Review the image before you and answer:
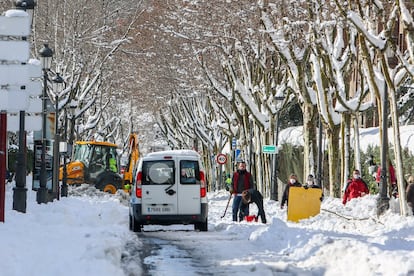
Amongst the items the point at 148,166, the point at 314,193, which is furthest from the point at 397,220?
the point at 148,166

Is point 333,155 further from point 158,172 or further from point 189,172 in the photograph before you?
point 158,172

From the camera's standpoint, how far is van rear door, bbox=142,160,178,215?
808 inches

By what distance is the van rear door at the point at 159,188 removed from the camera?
20.5 metres

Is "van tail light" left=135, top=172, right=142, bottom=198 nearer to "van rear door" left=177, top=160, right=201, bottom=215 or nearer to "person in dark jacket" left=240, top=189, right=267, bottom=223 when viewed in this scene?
"van rear door" left=177, top=160, right=201, bottom=215

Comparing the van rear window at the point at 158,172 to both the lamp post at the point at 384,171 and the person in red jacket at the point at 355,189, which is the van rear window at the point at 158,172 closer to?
the lamp post at the point at 384,171

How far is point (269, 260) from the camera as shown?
12727 mm

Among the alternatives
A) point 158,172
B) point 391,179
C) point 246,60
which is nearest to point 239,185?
point 158,172

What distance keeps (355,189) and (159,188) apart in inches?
356

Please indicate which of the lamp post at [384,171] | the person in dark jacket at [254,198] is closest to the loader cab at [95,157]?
the person in dark jacket at [254,198]

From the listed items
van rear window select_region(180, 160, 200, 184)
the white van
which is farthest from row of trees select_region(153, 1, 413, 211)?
the white van

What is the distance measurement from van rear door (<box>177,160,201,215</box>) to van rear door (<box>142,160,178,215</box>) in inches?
5.1

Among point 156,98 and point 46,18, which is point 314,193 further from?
point 156,98

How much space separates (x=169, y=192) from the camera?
67.4ft

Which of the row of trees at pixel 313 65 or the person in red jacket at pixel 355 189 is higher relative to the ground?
the row of trees at pixel 313 65
